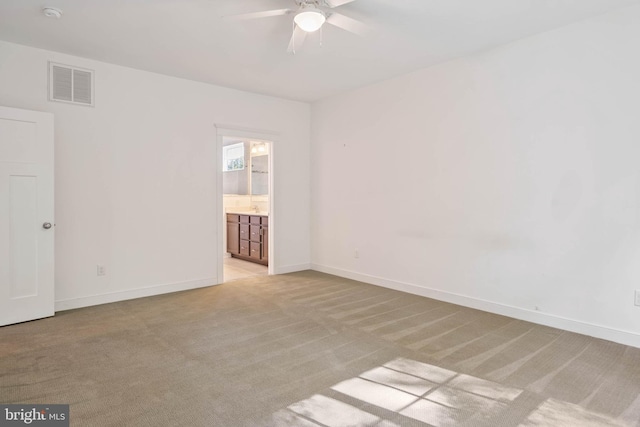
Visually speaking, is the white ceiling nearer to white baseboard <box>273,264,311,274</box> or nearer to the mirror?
white baseboard <box>273,264,311,274</box>

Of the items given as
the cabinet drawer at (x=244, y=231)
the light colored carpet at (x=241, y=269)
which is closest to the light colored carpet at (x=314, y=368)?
the light colored carpet at (x=241, y=269)

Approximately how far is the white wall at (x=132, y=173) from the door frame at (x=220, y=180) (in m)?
0.06

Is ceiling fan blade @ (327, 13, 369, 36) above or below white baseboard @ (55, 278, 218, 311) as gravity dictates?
above

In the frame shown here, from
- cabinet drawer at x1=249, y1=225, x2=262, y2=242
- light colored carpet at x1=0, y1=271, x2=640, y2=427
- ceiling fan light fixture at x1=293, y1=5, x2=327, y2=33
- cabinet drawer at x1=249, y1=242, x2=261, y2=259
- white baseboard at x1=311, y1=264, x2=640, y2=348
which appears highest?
ceiling fan light fixture at x1=293, y1=5, x2=327, y2=33

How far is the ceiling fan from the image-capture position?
2592 mm

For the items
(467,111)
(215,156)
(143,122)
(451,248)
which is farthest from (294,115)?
(451,248)

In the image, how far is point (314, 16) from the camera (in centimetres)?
259

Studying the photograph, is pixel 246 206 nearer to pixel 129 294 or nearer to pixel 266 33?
pixel 129 294

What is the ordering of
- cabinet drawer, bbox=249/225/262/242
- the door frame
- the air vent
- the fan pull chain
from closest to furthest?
the fan pull chain
the air vent
the door frame
cabinet drawer, bbox=249/225/262/242

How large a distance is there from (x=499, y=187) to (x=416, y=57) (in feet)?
5.38

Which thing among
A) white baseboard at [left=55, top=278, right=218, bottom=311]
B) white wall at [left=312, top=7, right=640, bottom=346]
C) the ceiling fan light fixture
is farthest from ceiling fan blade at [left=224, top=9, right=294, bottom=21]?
white baseboard at [left=55, top=278, right=218, bottom=311]

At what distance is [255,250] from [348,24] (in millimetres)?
4218

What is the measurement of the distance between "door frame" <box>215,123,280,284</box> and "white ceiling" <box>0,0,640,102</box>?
0.79 meters

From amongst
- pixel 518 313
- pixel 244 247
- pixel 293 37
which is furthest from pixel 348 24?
pixel 244 247
